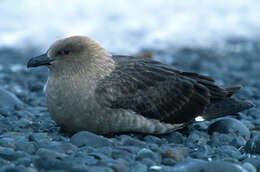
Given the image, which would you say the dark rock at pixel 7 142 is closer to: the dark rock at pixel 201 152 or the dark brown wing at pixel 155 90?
the dark brown wing at pixel 155 90

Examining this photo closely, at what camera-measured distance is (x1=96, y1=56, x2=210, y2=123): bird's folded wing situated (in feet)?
15.5

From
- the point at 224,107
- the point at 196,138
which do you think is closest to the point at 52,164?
the point at 196,138

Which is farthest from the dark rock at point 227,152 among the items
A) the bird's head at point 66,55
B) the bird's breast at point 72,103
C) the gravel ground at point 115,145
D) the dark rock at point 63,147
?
the bird's head at point 66,55

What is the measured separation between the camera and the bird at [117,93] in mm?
4578

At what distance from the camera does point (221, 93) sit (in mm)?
5418

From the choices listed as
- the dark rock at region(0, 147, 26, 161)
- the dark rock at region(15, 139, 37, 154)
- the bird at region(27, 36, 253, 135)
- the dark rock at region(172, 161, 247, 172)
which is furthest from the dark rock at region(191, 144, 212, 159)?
A: the dark rock at region(0, 147, 26, 161)

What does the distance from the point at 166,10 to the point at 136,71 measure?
1080cm

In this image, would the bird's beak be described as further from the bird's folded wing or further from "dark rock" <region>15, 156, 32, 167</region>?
"dark rock" <region>15, 156, 32, 167</region>

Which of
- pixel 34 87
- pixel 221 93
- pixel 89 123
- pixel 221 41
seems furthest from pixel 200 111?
pixel 221 41

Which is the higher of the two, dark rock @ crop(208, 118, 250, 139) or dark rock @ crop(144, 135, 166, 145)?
dark rock @ crop(208, 118, 250, 139)

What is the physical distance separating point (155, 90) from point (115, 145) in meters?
1.01

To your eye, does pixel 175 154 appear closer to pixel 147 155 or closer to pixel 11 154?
pixel 147 155

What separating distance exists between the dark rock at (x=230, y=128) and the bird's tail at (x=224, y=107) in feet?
0.33

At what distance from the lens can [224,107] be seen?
5.35 metres
